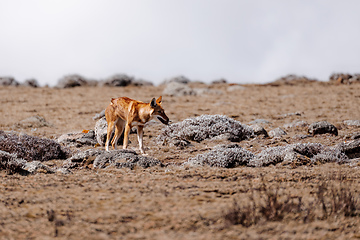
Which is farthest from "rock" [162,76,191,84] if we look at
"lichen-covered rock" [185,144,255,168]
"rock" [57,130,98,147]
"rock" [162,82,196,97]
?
"lichen-covered rock" [185,144,255,168]

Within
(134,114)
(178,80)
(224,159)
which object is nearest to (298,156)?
(224,159)

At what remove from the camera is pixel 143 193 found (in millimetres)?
5656

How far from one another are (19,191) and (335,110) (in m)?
19.7

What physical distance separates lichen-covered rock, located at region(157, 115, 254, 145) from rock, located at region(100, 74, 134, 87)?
102ft

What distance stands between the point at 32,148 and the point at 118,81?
113 feet

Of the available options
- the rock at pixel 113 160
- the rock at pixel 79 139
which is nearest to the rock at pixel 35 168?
the rock at pixel 113 160

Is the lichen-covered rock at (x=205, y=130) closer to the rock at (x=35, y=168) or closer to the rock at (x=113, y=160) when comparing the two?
the rock at (x=113, y=160)

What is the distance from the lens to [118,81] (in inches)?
1759

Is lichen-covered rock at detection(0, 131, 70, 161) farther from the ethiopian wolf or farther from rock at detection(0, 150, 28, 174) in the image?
rock at detection(0, 150, 28, 174)

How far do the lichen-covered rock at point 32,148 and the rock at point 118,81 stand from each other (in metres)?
33.3

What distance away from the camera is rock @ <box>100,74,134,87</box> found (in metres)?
44.3

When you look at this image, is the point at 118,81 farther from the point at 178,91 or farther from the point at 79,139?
the point at 79,139

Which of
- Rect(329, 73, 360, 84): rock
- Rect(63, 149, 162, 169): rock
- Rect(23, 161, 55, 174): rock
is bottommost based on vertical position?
Rect(23, 161, 55, 174): rock

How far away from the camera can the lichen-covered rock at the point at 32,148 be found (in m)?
10.5
